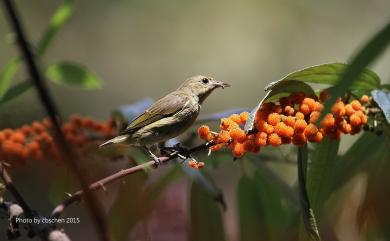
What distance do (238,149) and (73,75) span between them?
1062 mm

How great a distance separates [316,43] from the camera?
6.95 meters

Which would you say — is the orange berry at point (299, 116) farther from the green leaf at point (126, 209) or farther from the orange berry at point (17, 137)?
the orange berry at point (17, 137)

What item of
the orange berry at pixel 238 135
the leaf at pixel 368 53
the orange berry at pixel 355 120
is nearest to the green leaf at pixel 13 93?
the orange berry at pixel 238 135

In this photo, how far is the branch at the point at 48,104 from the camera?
0.63 meters

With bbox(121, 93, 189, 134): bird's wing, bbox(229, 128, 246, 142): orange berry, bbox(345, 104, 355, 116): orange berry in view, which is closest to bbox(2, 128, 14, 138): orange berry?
bbox(121, 93, 189, 134): bird's wing

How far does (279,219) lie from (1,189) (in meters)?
1.10

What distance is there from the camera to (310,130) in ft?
4.97

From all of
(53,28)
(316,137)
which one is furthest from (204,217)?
(53,28)

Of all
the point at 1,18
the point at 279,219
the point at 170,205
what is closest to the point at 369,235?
the point at 279,219

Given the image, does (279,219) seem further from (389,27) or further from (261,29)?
(261,29)

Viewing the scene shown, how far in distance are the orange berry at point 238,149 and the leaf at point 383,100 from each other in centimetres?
35

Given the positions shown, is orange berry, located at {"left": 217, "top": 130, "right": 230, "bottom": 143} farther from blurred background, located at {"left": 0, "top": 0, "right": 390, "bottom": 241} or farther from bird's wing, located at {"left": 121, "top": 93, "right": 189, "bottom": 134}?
blurred background, located at {"left": 0, "top": 0, "right": 390, "bottom": 241}

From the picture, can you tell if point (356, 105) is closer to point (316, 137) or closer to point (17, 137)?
point (316, 137)

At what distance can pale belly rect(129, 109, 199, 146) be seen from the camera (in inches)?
106
